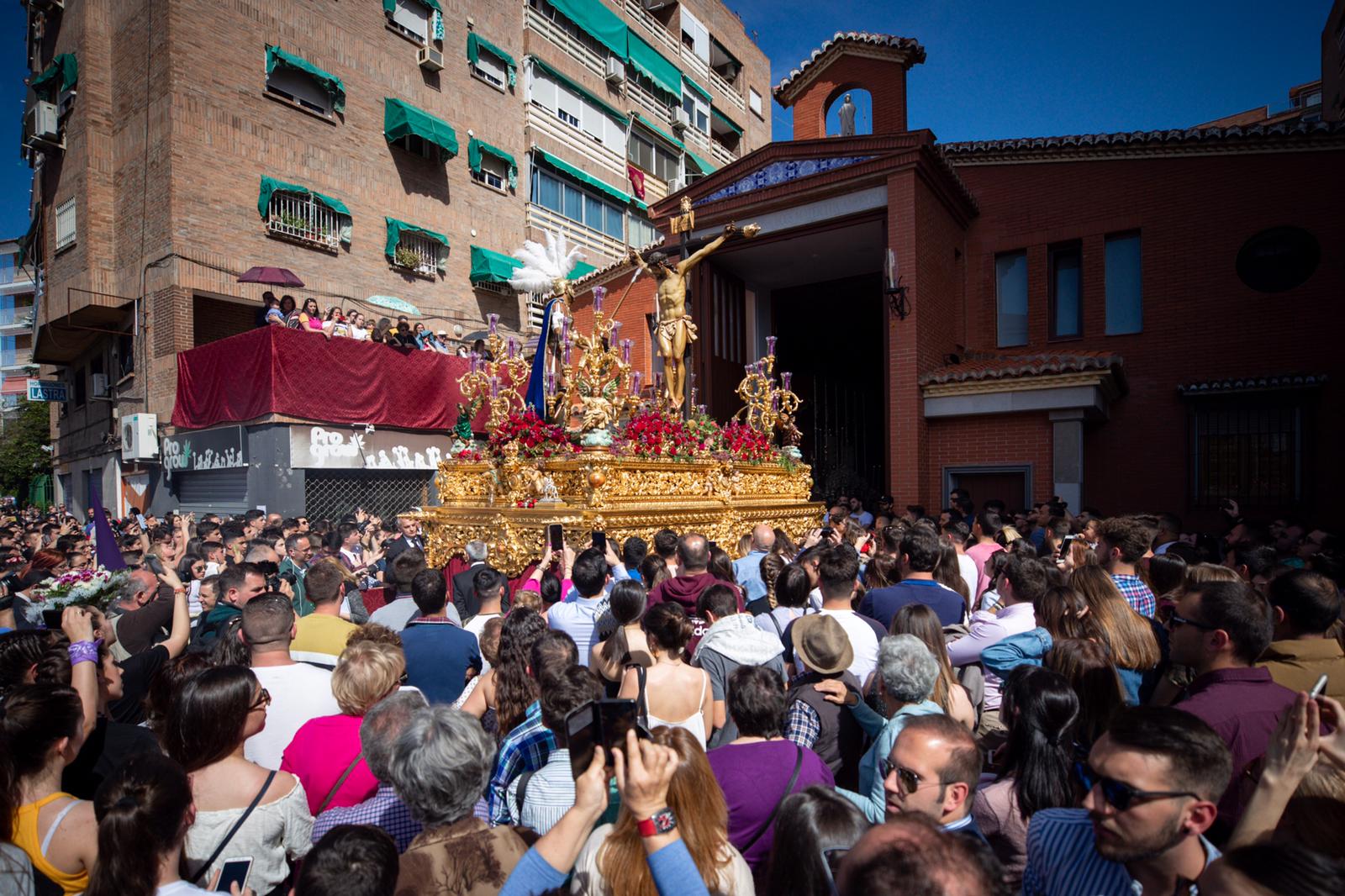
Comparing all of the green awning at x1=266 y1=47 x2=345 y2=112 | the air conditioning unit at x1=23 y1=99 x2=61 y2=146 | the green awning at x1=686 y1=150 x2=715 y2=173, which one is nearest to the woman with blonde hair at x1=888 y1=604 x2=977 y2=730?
the green awning at x1=266 y1=47 x2=345 y2=112

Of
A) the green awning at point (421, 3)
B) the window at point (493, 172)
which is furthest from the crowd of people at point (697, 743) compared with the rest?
the green awning at point (421, 3)

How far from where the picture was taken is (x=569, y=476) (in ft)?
31.4

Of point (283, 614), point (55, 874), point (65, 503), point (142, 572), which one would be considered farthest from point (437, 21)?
point (55, 874)

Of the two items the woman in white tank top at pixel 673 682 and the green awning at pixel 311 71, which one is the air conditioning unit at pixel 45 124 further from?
the woman in white tank top at pixel 673 682

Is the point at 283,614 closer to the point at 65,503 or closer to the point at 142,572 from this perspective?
the point at 142,572

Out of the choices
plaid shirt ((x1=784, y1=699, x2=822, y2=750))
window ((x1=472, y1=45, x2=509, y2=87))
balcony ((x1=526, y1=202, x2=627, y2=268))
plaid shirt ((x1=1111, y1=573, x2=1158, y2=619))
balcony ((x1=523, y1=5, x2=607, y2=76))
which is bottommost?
plaid shirt ((x1=784, y1=699, x2=822, y2=750))

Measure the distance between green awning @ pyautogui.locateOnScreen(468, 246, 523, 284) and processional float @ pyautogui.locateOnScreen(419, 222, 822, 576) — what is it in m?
11.8

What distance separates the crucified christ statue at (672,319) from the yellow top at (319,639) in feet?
25.2

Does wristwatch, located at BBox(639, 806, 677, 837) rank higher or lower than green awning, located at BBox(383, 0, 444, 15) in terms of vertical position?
lower

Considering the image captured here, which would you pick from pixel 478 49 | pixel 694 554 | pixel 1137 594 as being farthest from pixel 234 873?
pixel 478 49

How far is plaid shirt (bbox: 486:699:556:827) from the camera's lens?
112 inches

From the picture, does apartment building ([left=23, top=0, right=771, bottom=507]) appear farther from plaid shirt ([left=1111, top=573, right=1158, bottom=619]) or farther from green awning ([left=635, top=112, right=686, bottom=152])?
plaid shirt ([left=1111, top=573, right=1158, bottom=619])

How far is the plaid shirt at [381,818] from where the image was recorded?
260 cm

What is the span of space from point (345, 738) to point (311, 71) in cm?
2076
